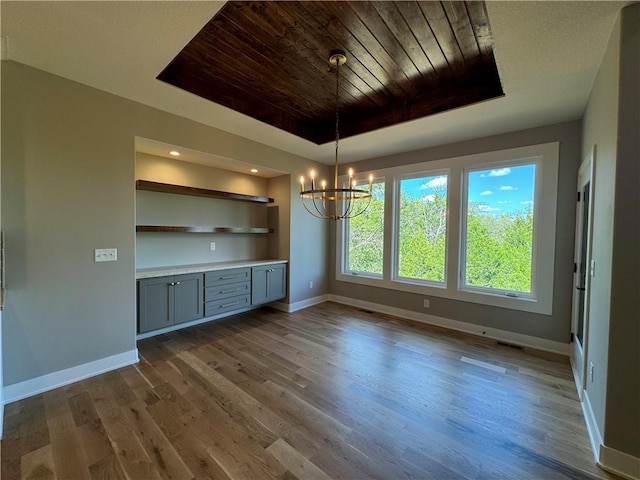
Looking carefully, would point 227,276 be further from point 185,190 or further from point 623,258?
point 623,258

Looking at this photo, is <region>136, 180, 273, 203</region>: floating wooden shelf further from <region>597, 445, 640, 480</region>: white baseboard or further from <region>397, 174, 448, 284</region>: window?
<region>597, 445, 640, 480</region>: white baseboard

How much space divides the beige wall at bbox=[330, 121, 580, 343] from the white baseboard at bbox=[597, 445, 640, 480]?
184 cm

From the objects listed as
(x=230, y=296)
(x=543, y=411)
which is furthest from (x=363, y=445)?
(x=230, y=296)

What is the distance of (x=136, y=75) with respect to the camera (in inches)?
91.1

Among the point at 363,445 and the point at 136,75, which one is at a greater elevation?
the point at 136,75

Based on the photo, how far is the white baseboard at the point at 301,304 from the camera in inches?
181

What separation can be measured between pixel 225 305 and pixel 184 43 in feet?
10.0

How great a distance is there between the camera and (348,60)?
7.63 feet

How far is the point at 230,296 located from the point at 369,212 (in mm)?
2752

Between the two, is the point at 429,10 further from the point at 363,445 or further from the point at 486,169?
the point at 363,445

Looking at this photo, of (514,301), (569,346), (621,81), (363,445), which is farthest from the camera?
(514,301)

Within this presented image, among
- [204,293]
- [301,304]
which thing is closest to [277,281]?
[301,304]

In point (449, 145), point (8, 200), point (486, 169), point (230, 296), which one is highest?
point (449, 145)

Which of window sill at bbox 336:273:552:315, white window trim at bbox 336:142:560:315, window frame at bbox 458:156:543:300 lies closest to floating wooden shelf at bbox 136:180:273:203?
white window trim at bbox 336:142:560:315
